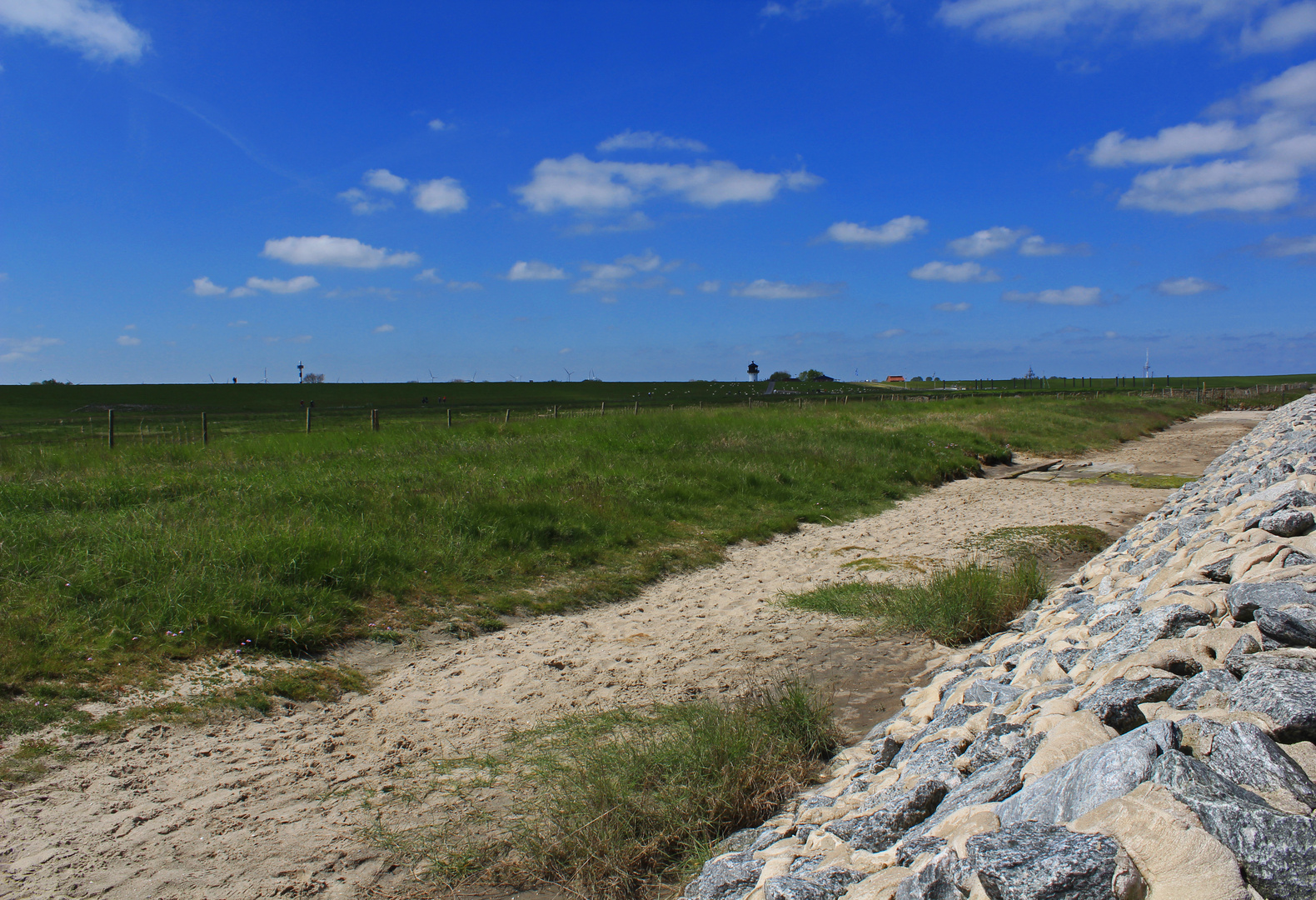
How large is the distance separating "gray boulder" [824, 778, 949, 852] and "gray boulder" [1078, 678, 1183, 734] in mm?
718

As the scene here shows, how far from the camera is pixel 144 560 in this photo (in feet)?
23.1

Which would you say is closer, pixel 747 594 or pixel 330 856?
pixel 330 856

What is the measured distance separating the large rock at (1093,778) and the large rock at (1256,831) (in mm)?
133

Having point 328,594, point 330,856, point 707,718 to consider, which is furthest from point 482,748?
point 328,594

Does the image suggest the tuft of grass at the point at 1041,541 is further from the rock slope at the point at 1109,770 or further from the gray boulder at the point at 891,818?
the gray boulder at the point at 891,818

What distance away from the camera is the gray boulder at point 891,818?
2.91 metres

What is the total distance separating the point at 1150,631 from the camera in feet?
12.2

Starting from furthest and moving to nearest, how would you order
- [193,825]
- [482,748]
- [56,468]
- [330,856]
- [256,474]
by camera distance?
[56,468] → [256,474] → [482,748] → [193,825] → [330,856]

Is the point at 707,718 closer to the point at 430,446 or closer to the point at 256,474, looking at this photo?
the point at 256,474

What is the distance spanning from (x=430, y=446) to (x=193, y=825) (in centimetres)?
1256

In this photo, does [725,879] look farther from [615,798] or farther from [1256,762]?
[1256,762]

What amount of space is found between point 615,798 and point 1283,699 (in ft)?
9.15

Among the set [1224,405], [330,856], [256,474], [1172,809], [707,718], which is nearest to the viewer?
[1172,809]

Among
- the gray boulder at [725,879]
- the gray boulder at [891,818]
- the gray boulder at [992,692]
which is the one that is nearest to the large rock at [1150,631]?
the gray boulder at [992,692]
